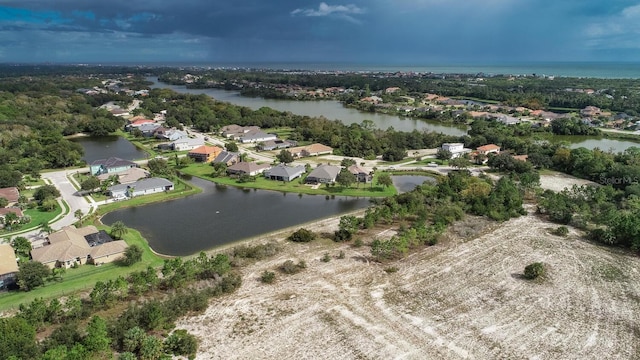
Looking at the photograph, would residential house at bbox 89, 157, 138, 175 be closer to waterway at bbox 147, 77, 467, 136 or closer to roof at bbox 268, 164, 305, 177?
roof at bbox 268, 164, 305, 177

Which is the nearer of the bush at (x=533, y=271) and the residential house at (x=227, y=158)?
the bush at (x=533, y=271)

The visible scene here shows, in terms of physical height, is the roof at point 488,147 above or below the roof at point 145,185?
above

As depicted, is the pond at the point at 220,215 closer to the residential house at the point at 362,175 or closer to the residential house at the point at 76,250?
the residential house at the point at 76,250

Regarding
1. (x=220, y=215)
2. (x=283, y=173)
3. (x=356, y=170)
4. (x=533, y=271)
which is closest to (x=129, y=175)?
(x=220, y=215)

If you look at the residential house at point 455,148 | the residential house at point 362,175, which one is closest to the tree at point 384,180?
the residential house at point 362,175

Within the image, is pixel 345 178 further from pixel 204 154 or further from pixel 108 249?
pixel 108 249
